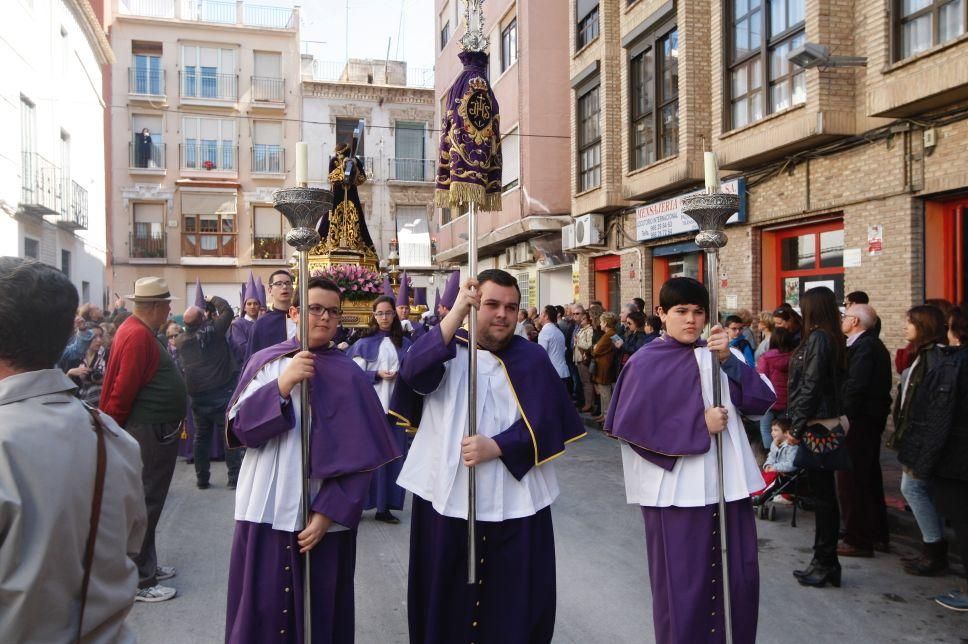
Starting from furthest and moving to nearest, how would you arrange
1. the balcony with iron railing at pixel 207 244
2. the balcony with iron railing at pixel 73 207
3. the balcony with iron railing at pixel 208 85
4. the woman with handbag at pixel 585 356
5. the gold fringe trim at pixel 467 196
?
the balcony with iron railing at pixel 208 85
the balcony with iron railing at pixel 207 244
the balcony with iron railing at pixel 73 207
the woman with handbag at pixel 585 356
the gold fringe trim at pixel 467 196

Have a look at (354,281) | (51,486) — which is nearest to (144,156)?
(354,281)

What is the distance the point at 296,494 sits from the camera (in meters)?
3.40

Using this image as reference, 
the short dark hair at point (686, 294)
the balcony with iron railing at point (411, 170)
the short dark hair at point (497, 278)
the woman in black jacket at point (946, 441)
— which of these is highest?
the balcony with iron railing at point (411, 170)

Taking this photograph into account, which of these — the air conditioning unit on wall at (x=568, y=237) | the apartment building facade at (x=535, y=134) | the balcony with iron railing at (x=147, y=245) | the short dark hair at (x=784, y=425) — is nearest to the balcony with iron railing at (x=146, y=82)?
the balcony with iron railing at (x=147, y=245)

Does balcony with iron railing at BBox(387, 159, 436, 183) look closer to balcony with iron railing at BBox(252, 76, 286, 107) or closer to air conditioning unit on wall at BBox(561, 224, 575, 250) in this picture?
balcony with iron railing at BBox(252, 76, 286, 107)

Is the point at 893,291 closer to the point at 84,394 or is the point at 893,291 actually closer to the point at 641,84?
the point at 641,84

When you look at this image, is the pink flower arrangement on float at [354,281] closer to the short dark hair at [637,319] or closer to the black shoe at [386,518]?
the black shoe at [386,518]

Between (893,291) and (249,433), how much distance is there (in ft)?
29.0

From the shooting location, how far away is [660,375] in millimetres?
3938

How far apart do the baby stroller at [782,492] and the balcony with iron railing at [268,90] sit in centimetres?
3223

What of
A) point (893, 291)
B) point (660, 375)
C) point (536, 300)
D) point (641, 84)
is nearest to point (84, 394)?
point (660, 375)

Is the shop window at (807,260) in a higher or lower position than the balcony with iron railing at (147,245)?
lower

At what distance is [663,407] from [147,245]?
3374 cm

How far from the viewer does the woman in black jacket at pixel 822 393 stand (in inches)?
206
